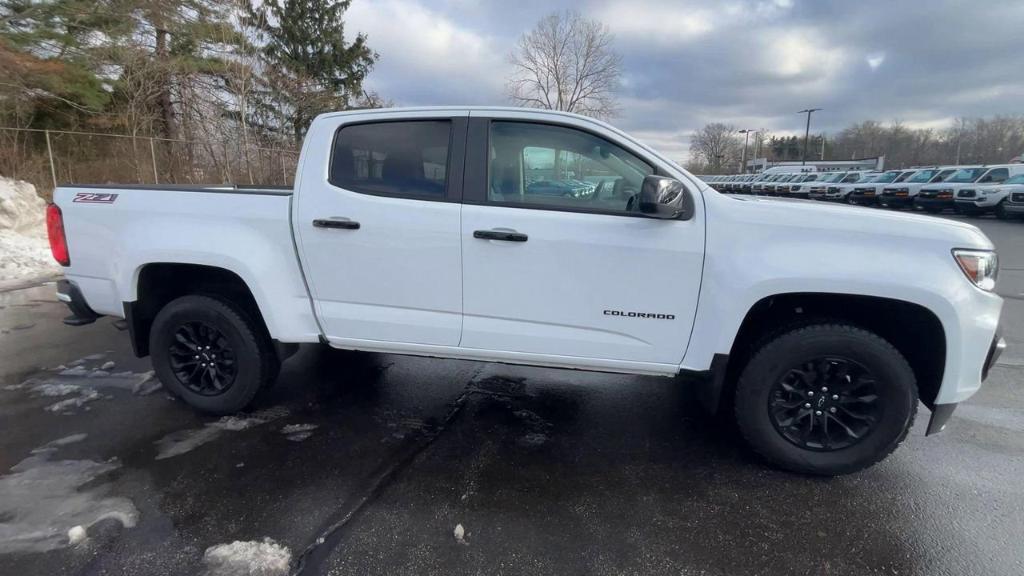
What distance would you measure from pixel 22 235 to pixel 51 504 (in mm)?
9210

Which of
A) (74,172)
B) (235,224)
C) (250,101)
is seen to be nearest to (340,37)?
(250,101)

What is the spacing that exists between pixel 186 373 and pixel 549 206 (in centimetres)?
274

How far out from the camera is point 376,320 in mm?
3213

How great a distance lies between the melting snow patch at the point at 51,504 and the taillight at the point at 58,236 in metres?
1.34

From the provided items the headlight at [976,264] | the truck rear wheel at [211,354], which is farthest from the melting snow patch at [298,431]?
the headlight at [976,264]

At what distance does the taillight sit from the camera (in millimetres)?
3512

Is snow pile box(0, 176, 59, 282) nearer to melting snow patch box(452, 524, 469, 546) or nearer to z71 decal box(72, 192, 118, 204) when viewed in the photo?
z71 decal box(72, 192, 118, 204)

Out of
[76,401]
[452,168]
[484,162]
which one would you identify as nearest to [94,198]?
[76,401]

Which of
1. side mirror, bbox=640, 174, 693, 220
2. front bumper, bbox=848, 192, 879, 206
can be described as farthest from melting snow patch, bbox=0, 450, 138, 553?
Answer: front bumper, bbox=848, 192, 879, 206

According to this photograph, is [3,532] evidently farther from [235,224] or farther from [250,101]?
[250,101]

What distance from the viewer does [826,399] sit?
2.87 metres

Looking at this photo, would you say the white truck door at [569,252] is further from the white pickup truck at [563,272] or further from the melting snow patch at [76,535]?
the melting snow patch at [76,535]

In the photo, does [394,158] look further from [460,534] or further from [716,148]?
[716,148]

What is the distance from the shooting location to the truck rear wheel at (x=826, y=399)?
2.73 m
